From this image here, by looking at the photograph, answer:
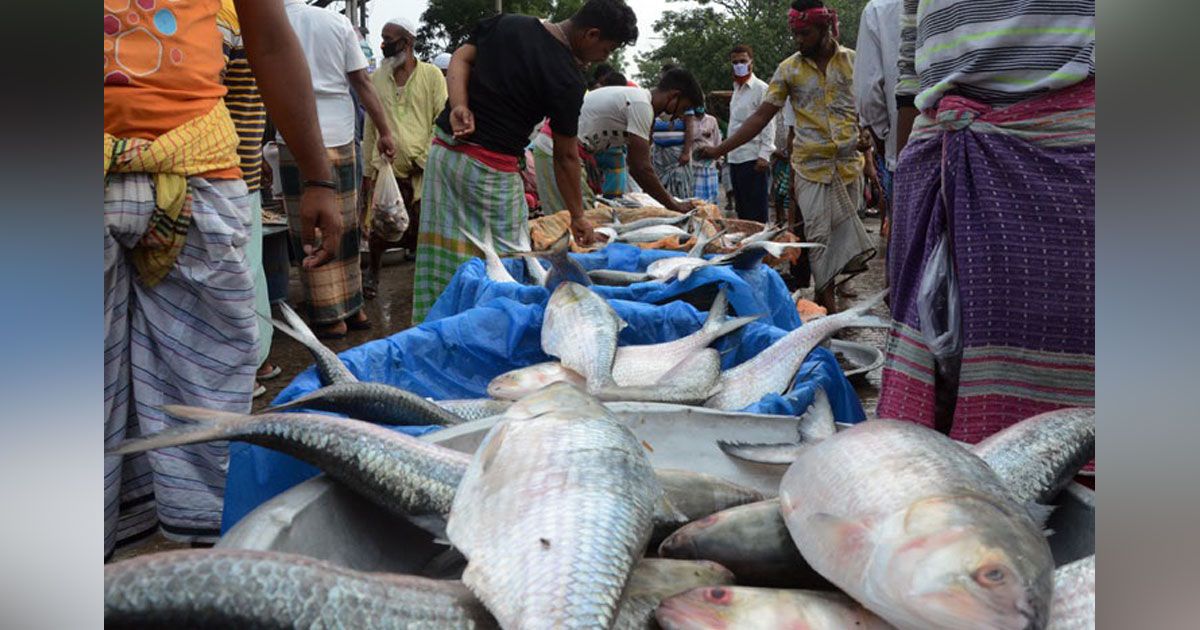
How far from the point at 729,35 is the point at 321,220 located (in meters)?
34.0

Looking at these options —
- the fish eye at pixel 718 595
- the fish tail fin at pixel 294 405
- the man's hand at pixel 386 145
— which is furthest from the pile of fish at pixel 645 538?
the man's hand at pixel 386 145

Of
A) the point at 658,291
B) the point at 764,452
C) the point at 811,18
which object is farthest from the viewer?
the point at 811,18

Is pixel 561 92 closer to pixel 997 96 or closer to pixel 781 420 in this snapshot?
pixel 997 96

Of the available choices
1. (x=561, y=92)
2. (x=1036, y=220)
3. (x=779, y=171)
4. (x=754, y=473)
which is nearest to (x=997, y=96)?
(x=1036, y=220)

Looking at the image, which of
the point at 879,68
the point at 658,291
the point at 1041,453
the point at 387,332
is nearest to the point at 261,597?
the point at 1041,453

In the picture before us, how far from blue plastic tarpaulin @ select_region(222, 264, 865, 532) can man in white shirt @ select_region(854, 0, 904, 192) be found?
9.25 ft

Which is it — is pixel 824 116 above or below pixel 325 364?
above

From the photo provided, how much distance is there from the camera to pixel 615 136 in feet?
26.9

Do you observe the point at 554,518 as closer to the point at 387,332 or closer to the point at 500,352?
the point at 500,352

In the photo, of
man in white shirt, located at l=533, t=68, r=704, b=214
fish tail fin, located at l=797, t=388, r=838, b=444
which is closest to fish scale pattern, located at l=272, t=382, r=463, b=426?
fish tail fin, located at l=797, t=388, r=838, b=444

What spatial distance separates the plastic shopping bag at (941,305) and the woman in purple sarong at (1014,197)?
0.04 feet

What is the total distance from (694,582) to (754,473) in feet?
1.74

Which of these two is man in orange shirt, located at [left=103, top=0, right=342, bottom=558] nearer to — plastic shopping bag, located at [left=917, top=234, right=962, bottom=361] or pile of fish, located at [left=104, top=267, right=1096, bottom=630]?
pile of fish, located at [left=104, top=267, right=1096, bottom=630]

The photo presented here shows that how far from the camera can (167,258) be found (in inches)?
93.8
